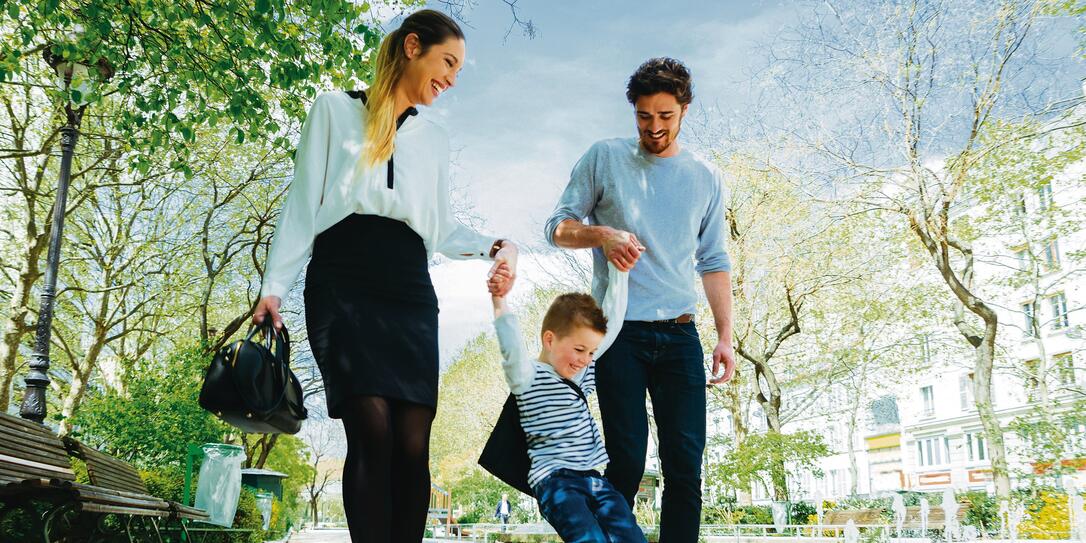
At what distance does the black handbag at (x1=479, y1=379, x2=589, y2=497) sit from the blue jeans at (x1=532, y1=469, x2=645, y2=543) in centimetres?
9

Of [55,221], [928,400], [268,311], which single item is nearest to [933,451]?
[928,400]

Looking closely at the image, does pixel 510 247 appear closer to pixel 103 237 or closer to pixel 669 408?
pixel 669 408

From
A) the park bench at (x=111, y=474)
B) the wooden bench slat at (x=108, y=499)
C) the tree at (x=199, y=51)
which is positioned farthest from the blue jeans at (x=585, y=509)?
the tree at (x=199, y=51)

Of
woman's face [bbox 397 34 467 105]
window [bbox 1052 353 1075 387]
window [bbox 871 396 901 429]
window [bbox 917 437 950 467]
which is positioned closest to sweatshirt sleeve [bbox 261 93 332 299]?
woman's face [bbox 397 34 467 105]

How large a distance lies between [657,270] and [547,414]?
77cm

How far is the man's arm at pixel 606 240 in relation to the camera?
122 inches

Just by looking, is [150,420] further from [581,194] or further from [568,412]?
[568,412]

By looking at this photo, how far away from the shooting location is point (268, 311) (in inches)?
93.2

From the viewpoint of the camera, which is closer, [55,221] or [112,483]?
[112,483]

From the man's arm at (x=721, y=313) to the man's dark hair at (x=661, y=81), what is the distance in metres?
0.82

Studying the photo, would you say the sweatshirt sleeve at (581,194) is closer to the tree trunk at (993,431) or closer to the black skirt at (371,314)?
the black skirt at (371,314)

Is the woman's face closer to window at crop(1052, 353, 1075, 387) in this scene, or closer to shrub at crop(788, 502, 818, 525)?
window at crop(1052, 353, 1075, 387)

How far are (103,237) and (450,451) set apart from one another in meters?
34.3

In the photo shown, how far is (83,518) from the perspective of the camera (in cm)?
568
